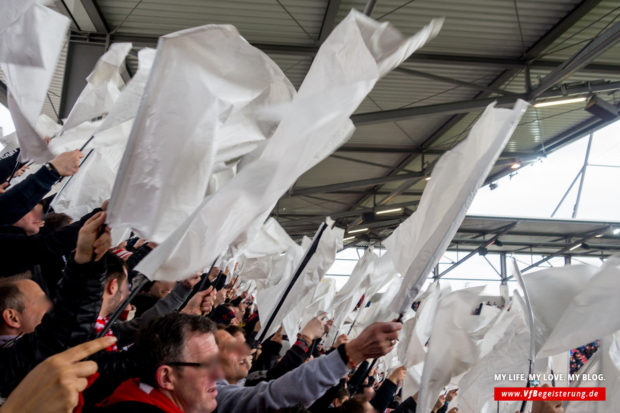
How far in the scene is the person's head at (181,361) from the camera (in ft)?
5.50

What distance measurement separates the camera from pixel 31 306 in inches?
69.7

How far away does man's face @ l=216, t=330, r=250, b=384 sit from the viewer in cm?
257

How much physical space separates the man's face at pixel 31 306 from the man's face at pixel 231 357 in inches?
36.9

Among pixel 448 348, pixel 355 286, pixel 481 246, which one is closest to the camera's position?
pixel 448 348

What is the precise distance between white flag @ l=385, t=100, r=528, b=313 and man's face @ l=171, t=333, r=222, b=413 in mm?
696

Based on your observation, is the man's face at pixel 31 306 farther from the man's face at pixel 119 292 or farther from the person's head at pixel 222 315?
the person's head at pixel 222 315

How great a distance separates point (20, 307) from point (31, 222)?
1292 millimetres

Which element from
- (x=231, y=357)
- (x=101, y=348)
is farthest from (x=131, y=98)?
(x=101, y=348)

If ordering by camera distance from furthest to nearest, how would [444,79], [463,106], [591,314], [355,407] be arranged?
1. [463,106]
2. [444,79]
3. [355,407]
4. [591,314]

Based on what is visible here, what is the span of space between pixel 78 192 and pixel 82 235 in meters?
2.02

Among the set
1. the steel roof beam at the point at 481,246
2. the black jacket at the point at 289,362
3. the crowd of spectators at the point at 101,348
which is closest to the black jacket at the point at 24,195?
the crowd of spectators at the point at 101,348

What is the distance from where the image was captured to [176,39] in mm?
1516

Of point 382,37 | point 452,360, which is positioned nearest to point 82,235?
point 382,37

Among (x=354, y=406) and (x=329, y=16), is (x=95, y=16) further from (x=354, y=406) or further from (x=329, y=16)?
(x=354, y=406)
